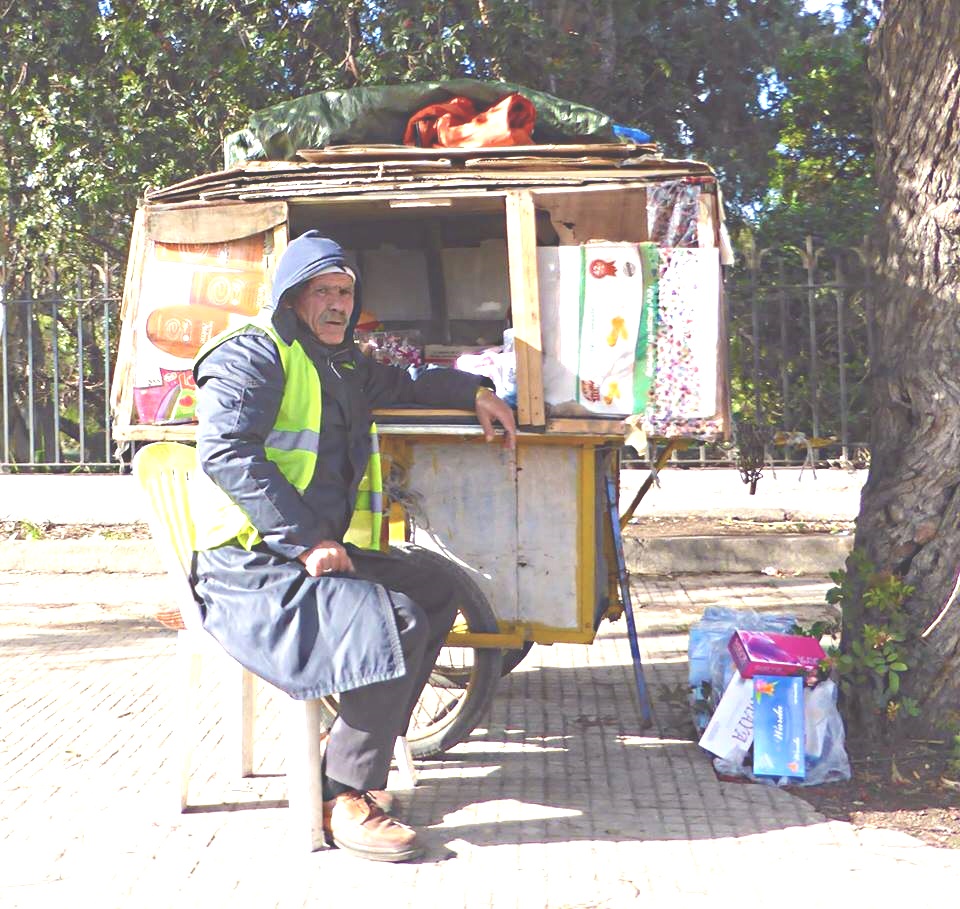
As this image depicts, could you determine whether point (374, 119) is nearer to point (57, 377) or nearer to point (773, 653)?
point (773, 653)

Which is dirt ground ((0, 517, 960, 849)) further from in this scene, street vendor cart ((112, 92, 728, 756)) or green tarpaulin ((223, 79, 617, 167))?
green tarpaulin ((223, 79, 617, 167))

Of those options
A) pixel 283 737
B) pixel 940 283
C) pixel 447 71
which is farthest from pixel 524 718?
pixel 447 71

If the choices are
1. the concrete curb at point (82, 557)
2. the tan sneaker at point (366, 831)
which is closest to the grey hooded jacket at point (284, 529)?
the tan sneaker at point (366, 831)

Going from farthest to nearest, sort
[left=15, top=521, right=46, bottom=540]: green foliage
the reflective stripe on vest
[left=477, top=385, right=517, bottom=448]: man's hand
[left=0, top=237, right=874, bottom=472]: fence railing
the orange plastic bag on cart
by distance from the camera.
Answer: [left=15, top=521, right=46, bottom=540]: green foliage
[left=0, top=237, right=874, bottom=472]: fence railing
the orange plastic bag on cart
[left=477, top=385, right=517, bottom=448]: man's hand
the reflective stripe on vest

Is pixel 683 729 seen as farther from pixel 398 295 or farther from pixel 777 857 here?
pixel 398 295

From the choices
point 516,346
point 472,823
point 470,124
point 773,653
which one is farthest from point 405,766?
point 470,124

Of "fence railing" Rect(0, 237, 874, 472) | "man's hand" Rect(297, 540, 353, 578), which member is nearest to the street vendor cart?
"man's hand" Rect(297, 540, 353, 578)

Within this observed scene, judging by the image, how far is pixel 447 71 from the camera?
822 cm

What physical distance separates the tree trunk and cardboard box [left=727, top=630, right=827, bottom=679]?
0.80 feet

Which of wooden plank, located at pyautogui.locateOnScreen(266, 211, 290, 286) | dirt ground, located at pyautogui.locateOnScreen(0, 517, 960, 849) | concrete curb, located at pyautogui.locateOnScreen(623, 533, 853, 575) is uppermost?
wooden plank, located at pyautogui.locateOnScreen(266, 211, 290, 286)

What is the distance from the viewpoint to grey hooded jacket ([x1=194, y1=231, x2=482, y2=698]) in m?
3.39

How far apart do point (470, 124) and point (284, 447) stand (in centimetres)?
164

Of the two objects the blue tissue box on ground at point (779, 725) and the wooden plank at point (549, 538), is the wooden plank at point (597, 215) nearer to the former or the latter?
the wooden plank at point (549, 538)

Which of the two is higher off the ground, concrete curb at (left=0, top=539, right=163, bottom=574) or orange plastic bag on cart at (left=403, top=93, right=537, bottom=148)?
orange plastic bag on cart at (left=403, top=93, right=537, bottom=148)
